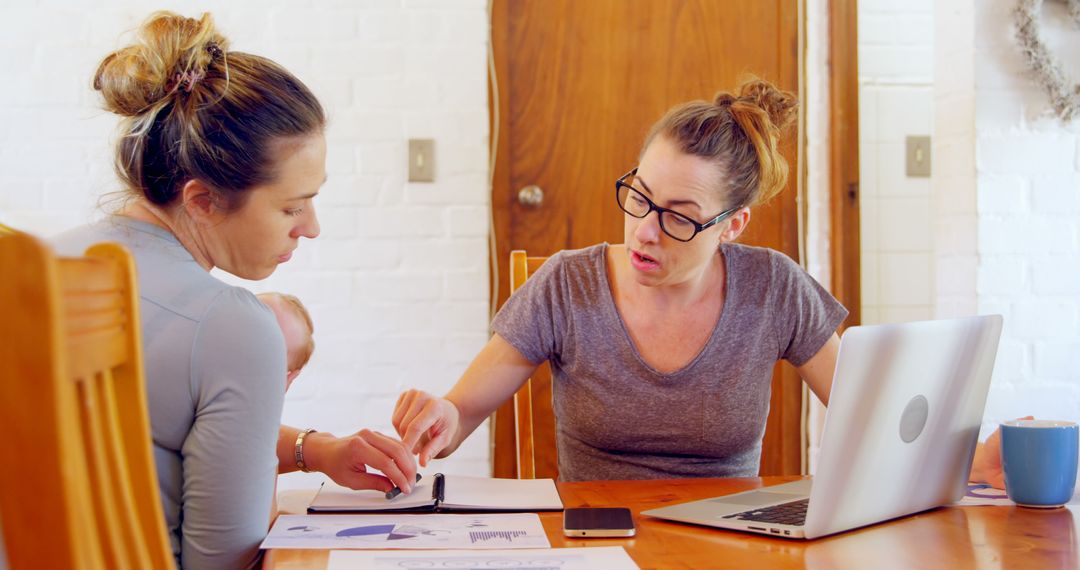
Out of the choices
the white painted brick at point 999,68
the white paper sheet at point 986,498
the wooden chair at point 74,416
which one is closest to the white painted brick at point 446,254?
the white painted brick at point 999,68

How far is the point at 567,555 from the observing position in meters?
0.91

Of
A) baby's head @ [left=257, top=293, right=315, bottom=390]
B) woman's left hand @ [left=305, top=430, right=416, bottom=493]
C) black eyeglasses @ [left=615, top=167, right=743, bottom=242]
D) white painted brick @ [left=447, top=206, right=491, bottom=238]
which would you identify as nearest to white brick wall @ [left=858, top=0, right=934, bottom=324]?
white painted brick @ [left=447, top=206, right=491, bottom=238]

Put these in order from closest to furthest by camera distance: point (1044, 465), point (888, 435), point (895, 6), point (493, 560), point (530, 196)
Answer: point (493, 560) → point (888, 435) → point (1044, 465) → point (530, 196) → point (895, 6)

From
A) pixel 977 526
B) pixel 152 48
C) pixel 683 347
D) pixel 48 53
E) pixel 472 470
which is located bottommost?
pixel 472 470

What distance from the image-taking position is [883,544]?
96 cm

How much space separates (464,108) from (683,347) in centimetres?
134

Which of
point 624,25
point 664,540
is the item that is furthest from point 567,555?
point 624,25

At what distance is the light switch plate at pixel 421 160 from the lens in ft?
8.79

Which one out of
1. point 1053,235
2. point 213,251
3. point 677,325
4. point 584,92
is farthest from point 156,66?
point 1053,235

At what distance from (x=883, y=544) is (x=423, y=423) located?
1.96 ft

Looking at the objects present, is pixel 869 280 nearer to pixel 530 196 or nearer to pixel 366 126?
pixel 530 196

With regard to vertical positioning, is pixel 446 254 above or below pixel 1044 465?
above

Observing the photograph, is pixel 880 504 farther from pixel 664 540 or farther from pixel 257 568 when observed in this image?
pixel 257 568

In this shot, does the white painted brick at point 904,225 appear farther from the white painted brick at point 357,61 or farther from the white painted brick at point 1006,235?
the white painted brick at point 357,61
